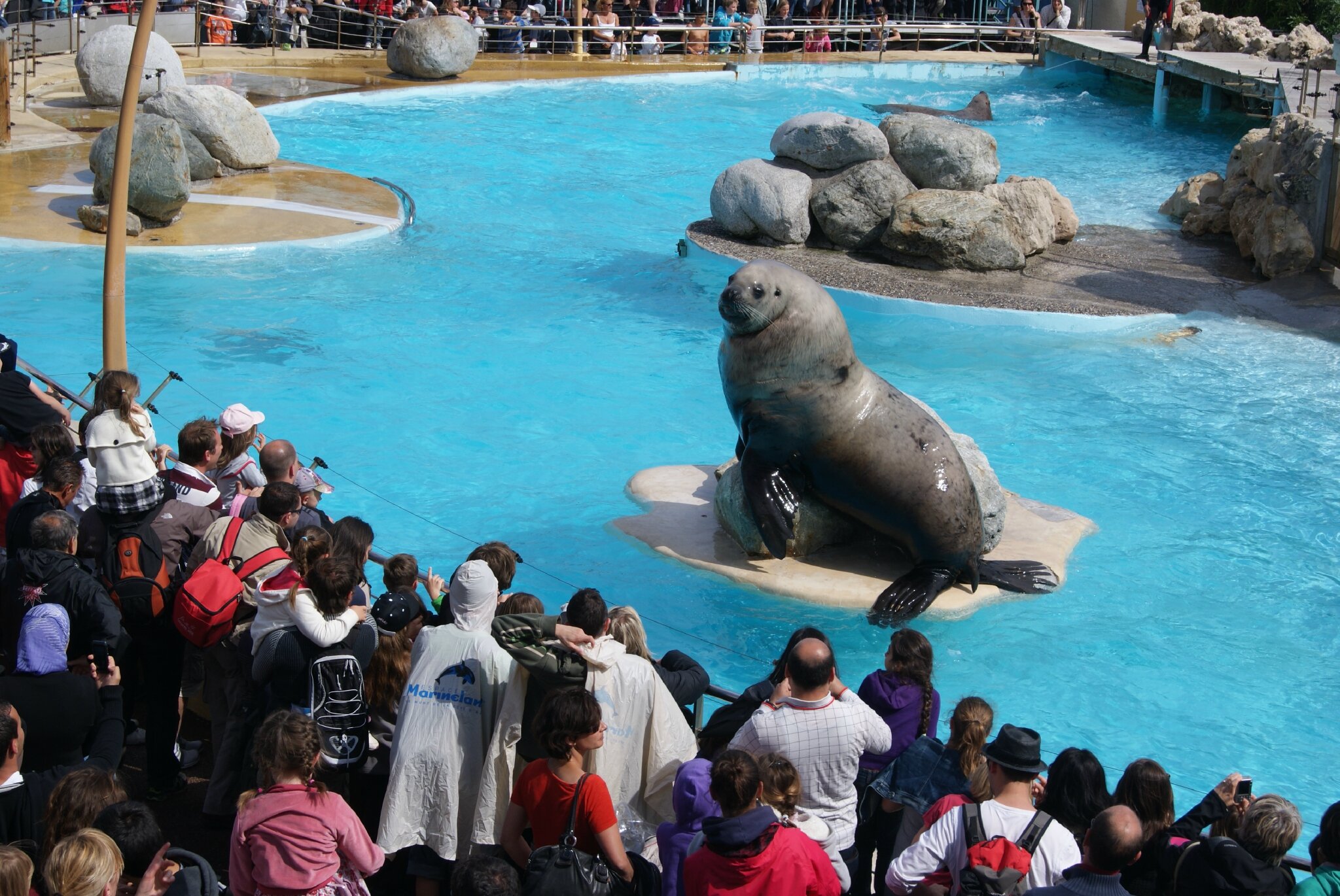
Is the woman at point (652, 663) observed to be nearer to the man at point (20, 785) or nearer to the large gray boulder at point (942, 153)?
the man at point (20, 785)

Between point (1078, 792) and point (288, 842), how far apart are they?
2.15 metres

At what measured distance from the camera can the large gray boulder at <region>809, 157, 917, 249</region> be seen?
1395cm

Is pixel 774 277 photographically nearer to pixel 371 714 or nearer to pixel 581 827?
pixel 371 714

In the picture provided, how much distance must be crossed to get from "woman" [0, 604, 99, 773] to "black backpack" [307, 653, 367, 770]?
2.17 feet

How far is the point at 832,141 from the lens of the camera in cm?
1405

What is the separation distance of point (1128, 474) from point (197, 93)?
11.4 m

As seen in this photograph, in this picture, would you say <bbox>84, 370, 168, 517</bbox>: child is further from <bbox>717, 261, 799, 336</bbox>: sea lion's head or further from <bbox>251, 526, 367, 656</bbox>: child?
<bbox>717, 261, 799, 336</bbox>: sea lion's head

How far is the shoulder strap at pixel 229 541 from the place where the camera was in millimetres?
4660

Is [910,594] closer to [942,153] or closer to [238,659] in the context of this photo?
[238,659]

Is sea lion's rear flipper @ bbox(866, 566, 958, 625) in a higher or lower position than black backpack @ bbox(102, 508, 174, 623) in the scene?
lower

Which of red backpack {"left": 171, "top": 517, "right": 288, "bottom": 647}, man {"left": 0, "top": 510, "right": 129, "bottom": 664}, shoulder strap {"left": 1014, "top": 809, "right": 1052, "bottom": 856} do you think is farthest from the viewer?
red backpack {"left": 171, "top": 517, "right": 288, "bottom": 647}

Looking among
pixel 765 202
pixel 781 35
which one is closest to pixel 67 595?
pixel 765 202

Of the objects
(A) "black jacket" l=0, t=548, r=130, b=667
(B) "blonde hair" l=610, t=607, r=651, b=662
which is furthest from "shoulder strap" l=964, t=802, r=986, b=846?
(A) "black jacket" l=0, t=548, r=130, b=667

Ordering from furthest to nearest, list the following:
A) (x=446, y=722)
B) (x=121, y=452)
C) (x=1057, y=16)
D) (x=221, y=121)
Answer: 1. (x=1057, y=16)
2. (x=221, y=121)
3. (x=121, y=452)
4. (x=446, y=722)
